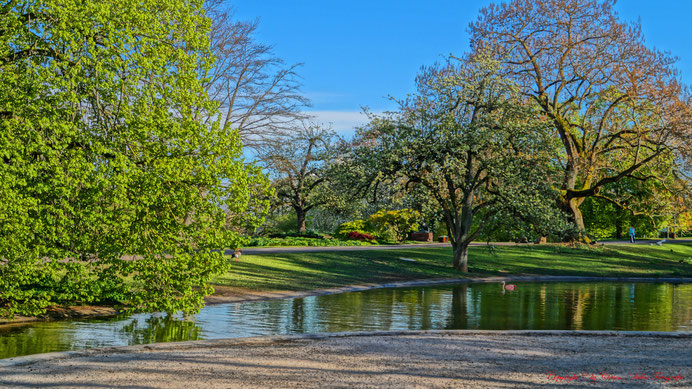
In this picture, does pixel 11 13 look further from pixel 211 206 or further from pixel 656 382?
pixel 656 382

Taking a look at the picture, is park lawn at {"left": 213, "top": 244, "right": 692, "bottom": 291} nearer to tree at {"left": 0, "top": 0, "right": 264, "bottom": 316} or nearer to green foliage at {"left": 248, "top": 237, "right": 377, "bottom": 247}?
green foliage at {"left": 248, "top": 237, "right": 377, "bottom": 247}

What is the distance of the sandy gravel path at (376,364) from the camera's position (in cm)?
825

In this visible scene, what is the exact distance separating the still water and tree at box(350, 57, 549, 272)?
5180 millimetres

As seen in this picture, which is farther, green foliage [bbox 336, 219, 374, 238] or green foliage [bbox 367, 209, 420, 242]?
green foliage [bbox 336, 219, 374, 238]

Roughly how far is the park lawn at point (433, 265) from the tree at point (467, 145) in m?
3.84

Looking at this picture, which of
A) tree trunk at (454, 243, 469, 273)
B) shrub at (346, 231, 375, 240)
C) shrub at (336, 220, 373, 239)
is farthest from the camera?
shrub at (336, 220, 373, 239)

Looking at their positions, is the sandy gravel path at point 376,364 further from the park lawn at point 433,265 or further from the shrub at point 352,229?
the shrub at point 352,229

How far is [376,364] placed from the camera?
9.34 m

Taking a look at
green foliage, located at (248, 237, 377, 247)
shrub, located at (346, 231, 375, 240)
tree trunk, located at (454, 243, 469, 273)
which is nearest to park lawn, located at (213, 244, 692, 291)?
tree trunk, located at (454, 243, 469, 273)

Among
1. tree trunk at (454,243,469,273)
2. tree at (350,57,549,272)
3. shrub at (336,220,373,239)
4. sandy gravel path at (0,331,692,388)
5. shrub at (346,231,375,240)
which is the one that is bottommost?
sandy gravel path at (0,331,692,388)

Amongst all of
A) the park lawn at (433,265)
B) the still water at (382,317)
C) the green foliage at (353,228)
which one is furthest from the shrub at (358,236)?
the still water at (382,317)

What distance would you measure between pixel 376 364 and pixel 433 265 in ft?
75.1

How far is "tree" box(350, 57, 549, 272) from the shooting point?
26.7 metres

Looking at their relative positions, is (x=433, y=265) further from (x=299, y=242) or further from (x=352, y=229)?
(x=352, y=229)
